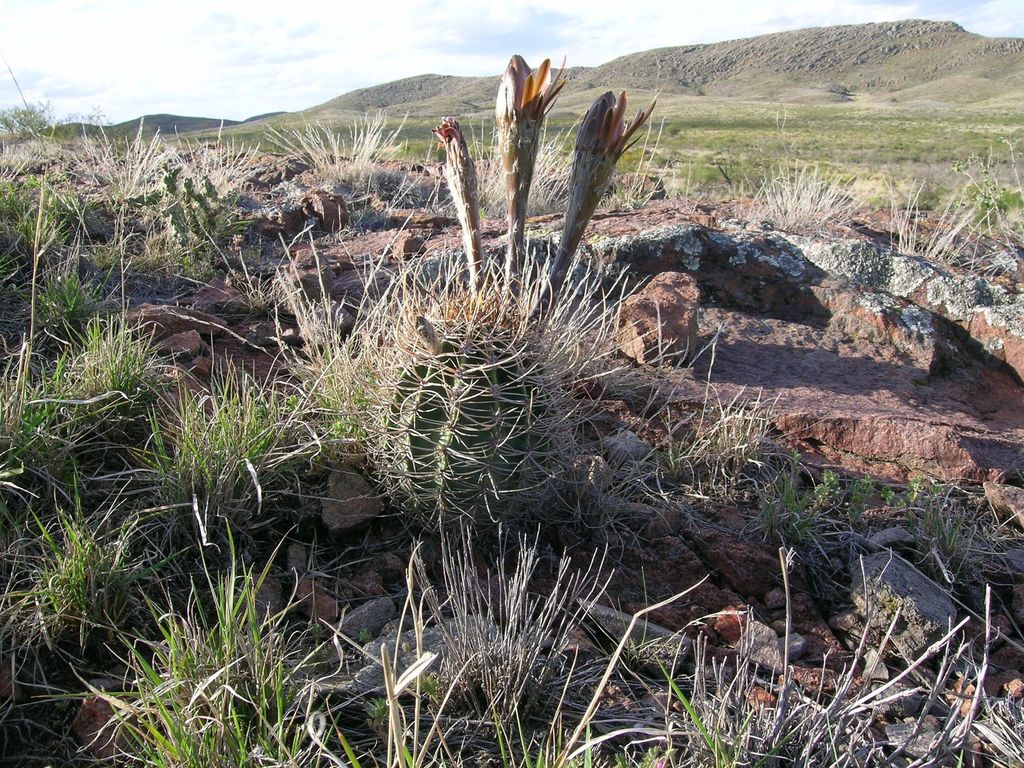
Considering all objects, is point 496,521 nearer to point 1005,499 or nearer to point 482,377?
point 482,377

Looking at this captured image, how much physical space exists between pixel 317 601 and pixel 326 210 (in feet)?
11.6

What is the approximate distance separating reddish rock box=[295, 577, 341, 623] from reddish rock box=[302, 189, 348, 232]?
3.29 metres

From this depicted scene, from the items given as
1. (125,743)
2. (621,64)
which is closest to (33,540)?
(125,743)

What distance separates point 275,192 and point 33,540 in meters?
4.67

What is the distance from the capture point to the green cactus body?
7.03 feet

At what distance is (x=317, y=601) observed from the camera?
2.11m

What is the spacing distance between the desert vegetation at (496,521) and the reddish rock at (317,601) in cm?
2

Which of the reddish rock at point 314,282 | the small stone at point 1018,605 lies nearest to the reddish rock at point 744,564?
the small stone at point 1018,605

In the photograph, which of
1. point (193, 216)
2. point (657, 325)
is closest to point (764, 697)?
point (657, 325)

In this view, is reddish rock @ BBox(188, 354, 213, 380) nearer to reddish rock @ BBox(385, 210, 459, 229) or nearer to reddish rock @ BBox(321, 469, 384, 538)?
reddish rock @ BBox(321, 469, 384, 538)

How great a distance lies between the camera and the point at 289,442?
98.1 inches

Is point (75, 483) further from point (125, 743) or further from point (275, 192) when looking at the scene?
point (275, 192)

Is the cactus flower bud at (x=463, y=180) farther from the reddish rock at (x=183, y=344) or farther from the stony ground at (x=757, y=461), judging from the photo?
the reddish rock at (x=183, y=344)

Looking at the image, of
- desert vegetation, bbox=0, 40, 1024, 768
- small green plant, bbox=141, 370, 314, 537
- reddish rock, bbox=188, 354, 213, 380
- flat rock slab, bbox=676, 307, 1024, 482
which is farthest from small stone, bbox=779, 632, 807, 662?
reddish rock, bbox=188, 354, 213, 380
